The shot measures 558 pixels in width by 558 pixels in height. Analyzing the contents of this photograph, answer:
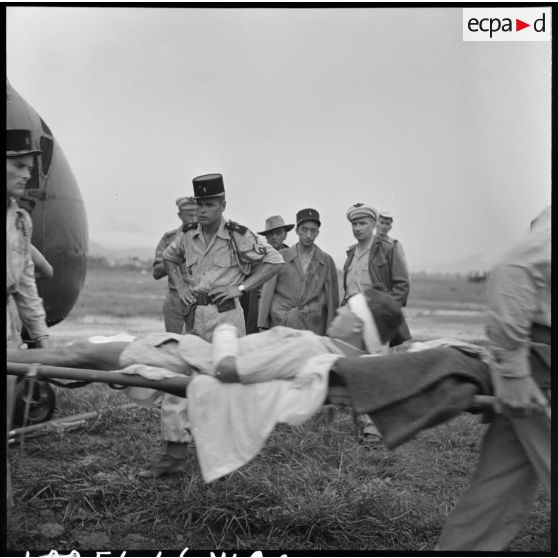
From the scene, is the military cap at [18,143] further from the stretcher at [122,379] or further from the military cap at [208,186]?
the military cap at [208,186]

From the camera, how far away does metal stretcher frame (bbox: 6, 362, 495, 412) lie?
2.92 metres

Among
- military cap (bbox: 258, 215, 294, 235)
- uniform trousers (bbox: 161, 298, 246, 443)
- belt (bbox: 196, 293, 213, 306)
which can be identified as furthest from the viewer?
military cap (bbox: 258, 215, 294, 235)

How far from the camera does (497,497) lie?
3.23m

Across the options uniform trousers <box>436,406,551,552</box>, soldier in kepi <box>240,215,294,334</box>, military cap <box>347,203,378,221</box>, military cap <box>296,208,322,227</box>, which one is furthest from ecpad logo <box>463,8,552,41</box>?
soldier in kepi <box>240,215,294,334</box>

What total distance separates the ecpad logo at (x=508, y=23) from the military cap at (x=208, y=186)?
2.06m

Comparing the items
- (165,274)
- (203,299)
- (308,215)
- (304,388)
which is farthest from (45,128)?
(304,388)

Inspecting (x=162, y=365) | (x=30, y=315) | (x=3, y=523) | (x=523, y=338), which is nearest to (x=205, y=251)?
(x=30, y=315)

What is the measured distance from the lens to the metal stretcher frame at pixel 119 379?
2916 millimetres

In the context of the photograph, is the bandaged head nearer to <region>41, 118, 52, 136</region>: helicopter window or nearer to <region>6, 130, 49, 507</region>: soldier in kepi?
<region>6, 130, 49, 507</region>: soldier in kepi

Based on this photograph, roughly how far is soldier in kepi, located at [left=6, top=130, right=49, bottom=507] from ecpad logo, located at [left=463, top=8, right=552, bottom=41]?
6.58 feet

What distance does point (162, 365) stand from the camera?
3.28 meters

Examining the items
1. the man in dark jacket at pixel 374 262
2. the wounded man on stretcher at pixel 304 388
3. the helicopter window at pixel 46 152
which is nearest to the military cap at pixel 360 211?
the man in dark jacket at pixel 374 262

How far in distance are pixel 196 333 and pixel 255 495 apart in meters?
1.22

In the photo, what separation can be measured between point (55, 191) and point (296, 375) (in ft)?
12.0
